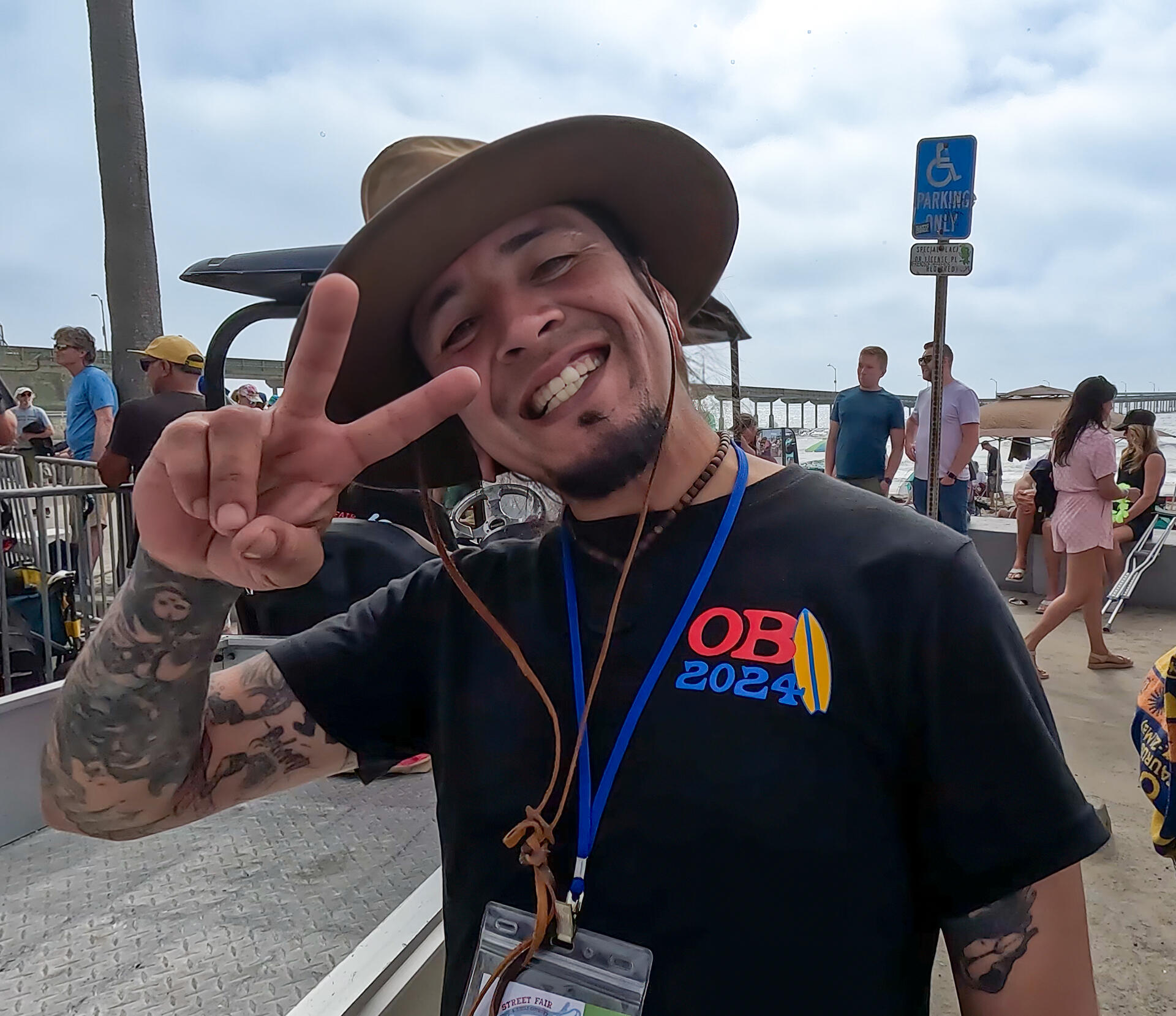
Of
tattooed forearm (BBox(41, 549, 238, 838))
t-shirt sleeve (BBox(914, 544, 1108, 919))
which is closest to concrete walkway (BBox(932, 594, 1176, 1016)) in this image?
t-shirt sleeve (BBox(914, 544, 1108, 919))

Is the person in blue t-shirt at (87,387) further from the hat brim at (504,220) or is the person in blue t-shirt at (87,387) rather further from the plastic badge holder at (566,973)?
the plastic badge holder at (566,973)

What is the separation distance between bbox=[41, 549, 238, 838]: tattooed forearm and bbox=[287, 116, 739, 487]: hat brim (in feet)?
1.02

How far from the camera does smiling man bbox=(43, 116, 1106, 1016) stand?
2.66ft

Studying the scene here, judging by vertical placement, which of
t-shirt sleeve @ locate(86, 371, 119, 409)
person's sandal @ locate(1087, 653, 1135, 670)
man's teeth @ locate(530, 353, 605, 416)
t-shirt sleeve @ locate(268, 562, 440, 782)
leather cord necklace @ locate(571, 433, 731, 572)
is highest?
t-shirt sleeve @ locate(86, 371, 119, 409)

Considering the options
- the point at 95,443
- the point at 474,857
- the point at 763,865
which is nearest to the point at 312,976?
the point at 474,857

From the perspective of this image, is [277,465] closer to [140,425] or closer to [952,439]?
[140,425]

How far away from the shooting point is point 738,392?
173cm

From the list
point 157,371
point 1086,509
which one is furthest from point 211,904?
point 1086,509

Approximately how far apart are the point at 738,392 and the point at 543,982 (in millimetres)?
1205

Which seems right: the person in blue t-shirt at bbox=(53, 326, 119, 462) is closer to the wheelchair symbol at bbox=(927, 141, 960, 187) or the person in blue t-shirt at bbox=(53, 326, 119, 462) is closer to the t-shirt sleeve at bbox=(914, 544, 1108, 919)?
the wheelchair symbol at bbox=(927, 141, 960, 187)

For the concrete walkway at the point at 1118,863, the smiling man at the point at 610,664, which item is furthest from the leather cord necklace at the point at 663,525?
the concrete walkway at the point at 1118,863

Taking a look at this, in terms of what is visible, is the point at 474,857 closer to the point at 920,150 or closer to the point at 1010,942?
the point at 1010,942

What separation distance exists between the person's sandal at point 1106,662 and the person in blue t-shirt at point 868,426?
1969mm

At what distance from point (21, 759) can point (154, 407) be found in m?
1.86
